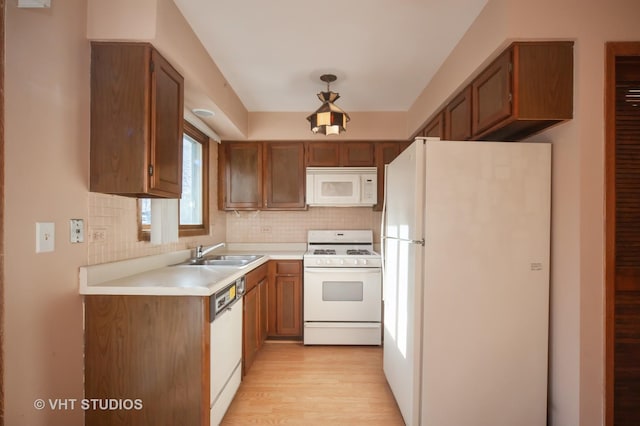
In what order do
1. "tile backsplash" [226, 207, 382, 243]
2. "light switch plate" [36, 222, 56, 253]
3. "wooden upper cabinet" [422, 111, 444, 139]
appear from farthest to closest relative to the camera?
"tile backsplash" [226, 207, 382, 243] → "wooden upper cabinet" [422, 111, 444, 139] → "light switch plate" [36, 222, 56, 253]

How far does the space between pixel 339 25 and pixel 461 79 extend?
0.89 m

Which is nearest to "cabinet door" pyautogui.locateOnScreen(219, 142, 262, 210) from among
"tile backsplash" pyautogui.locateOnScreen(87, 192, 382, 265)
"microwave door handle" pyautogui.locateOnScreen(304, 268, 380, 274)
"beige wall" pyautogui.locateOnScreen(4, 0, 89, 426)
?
"tile backsplash" pyautogui.locateOnScreen(87, 192, 382, 265)

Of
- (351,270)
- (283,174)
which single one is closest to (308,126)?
(283,174)

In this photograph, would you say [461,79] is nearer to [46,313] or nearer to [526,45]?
[526,45]

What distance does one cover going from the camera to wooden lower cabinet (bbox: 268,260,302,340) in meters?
3.26

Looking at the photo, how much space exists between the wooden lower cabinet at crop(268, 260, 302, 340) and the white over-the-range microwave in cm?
80

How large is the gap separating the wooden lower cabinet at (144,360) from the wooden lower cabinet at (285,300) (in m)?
1.67

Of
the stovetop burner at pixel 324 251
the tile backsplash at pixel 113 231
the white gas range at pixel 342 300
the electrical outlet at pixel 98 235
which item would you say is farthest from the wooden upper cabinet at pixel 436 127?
the electrical outlet at pixel 98 235

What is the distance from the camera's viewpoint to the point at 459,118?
2.28 metres

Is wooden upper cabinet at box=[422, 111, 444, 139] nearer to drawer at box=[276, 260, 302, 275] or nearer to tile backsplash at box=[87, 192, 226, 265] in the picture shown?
drawer at box=[276, 260, 302, 275]

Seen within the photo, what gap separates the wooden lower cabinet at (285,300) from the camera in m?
3.26

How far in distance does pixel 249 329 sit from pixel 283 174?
1742 millimetres

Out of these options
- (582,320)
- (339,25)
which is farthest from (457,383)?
(339,25)

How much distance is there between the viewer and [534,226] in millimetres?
1719
